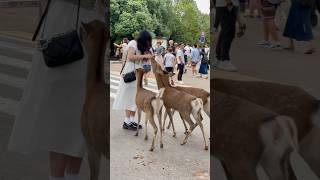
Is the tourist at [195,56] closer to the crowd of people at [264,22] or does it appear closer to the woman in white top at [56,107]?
the woman in white top at [56,107]

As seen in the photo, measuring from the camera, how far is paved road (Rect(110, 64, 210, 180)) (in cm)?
438

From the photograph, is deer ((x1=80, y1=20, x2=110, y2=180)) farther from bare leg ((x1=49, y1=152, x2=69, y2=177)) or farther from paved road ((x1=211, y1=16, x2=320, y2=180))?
Answer: paved road ((x1=211, y1=16, x2=320, y2=180))

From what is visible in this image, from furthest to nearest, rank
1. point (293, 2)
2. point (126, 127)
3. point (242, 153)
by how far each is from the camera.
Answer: point (126, 127) < point (242, 153) < point (293, 2)

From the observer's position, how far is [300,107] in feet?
7.15

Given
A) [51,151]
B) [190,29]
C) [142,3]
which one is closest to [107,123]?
[51,151]

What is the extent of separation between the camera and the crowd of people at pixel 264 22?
84.1 inches

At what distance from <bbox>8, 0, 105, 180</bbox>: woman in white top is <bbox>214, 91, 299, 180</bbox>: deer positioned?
0.80m

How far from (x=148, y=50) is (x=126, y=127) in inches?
52.2

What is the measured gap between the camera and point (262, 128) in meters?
2.24

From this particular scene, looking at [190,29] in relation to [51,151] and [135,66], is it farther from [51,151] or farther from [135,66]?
[51,151]

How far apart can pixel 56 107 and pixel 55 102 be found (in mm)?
30

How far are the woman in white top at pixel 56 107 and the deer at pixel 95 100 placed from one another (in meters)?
0.04

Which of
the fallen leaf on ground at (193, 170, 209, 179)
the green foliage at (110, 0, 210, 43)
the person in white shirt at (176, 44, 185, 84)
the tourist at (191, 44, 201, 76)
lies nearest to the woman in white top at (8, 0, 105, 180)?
the fallen leaf on ground at (193, 170, 209, 179)

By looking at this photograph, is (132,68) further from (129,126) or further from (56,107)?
(56,107)
